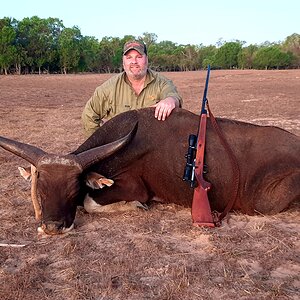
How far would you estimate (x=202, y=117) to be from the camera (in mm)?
5152

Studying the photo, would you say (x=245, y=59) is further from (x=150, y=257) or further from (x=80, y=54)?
(x=150, y=257)

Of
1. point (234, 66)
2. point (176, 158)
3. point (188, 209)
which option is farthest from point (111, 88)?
point (234, 66)

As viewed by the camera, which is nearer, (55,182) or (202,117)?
(55,182)

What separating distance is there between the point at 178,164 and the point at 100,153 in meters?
1.03

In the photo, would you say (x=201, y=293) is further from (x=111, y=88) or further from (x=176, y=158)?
(x=111, y=88)

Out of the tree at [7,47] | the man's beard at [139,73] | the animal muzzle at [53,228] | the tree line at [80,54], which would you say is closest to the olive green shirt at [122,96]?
the man's beard at [139,73]

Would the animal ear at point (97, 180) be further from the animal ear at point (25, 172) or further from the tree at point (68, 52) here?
the tree at point (68, 52)

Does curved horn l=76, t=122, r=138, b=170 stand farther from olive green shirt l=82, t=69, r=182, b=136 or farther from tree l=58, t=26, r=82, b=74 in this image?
tree l=58, t=26, r=82, b=74

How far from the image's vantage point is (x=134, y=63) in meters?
6.34

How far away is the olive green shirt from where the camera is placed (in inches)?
261

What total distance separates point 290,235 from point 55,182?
2.46 m

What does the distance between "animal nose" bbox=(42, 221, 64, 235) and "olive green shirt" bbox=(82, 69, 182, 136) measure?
255cm

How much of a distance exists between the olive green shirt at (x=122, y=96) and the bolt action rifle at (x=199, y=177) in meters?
1.62

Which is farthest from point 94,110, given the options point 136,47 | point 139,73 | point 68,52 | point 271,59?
point 271,59
